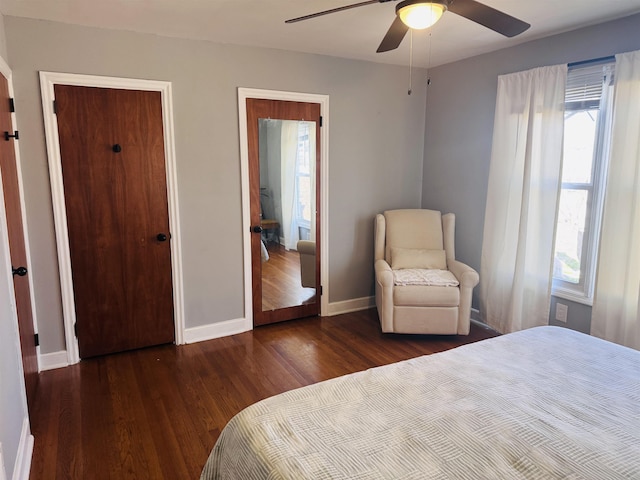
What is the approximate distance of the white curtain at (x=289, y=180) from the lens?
3658 mm

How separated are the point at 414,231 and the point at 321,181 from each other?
1.00m

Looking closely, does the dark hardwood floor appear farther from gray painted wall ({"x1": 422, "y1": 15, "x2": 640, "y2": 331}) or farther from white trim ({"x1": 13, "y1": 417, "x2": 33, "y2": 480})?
gray painted wall ({"x1": 422, "y1": 15, "x2": 640, "y2": 331})

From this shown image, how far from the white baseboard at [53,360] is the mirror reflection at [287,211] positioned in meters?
1.57

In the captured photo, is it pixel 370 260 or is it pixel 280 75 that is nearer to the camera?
pixel 280 75

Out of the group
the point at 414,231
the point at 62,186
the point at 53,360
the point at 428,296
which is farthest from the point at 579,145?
the point at 53,360

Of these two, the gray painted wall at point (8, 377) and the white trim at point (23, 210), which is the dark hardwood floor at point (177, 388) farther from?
the white trim at point (23, 210)

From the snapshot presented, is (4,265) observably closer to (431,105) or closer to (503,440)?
(503,440)

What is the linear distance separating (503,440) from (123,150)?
295cm

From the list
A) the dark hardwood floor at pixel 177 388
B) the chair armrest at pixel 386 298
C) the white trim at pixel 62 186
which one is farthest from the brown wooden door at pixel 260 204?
the chair armrest at pixel 386 298

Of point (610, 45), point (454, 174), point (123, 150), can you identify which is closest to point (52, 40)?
point (123, 150)

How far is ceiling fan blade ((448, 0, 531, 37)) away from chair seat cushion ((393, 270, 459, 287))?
6.28ft

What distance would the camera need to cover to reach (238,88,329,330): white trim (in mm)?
3420

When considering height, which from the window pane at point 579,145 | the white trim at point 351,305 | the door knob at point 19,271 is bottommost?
the white trim at point 351,305

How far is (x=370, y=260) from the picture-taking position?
429 centimetres
